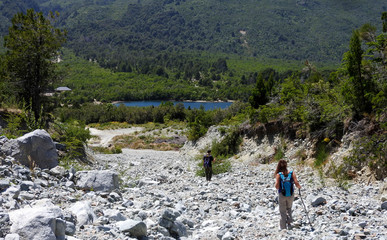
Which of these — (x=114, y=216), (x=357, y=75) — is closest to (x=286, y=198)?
(x=114, y=216)

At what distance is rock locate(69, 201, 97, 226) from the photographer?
6.29 m

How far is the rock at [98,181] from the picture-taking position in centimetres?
935

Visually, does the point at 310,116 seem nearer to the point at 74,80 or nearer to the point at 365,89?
the point at 365,89

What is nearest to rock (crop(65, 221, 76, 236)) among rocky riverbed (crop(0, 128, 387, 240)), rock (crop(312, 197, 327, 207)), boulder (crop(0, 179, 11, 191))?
rocky riverbed (crop(0, 128, 387, 240))

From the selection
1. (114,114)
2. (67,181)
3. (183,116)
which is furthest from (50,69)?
(114,114)

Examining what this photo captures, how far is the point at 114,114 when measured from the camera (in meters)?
82.9

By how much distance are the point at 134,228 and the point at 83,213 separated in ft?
3.70

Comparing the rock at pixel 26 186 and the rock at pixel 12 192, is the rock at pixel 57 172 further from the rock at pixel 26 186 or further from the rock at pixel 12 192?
the rock at pixel 12 192

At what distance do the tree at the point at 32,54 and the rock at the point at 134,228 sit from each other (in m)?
14.0

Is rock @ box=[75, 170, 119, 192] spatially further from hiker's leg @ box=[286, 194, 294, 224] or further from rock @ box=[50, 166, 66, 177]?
hiker's leg @ box=[286, 194, 294, 224]

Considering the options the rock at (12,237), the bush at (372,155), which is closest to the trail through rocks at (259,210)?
the bush at (372,155)

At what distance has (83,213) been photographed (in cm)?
645

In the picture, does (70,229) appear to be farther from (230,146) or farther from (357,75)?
(230,146)

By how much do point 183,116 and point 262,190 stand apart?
6603 cm
